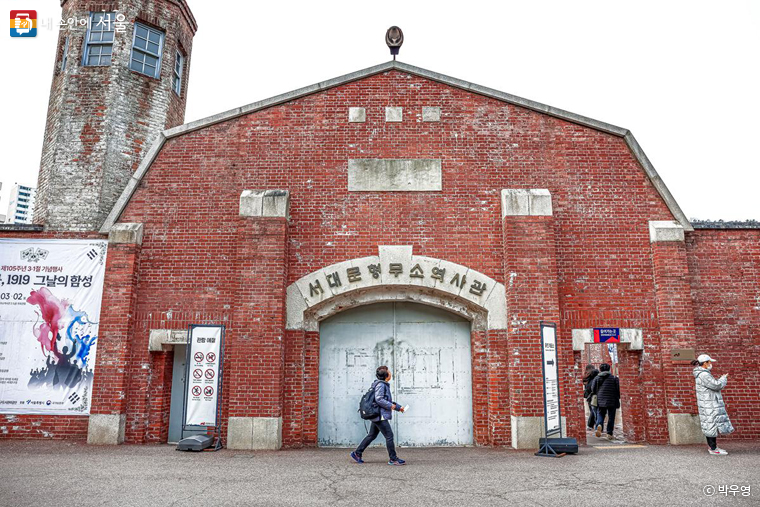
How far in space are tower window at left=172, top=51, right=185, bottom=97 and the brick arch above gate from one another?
6785mm

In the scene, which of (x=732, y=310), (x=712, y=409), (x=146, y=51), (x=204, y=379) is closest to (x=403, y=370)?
(x=204, y=379)

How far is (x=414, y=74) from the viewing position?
422 inches

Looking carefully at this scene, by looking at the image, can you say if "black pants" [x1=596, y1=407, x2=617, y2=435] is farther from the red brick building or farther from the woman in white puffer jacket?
the woman in white puffer jacket

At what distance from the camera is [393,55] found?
36.2 feet

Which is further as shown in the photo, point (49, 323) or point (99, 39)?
point (99, 39)

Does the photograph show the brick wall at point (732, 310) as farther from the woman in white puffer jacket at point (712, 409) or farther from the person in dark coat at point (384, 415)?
the person in dark coat at point (384, 415)

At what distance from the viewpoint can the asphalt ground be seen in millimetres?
5668

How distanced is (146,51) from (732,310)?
14.0 m

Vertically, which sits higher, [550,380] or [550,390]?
[550,380]

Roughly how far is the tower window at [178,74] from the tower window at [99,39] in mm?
1514

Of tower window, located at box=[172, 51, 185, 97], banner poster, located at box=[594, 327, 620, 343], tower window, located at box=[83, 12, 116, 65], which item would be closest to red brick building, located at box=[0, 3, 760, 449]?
banner poster, located at box=[594, 327, 620, 343]

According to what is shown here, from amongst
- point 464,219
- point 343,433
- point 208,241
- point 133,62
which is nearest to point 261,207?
point 208,241

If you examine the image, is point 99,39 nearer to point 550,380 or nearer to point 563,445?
point 550,380

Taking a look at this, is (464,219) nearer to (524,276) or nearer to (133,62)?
(524,276)
